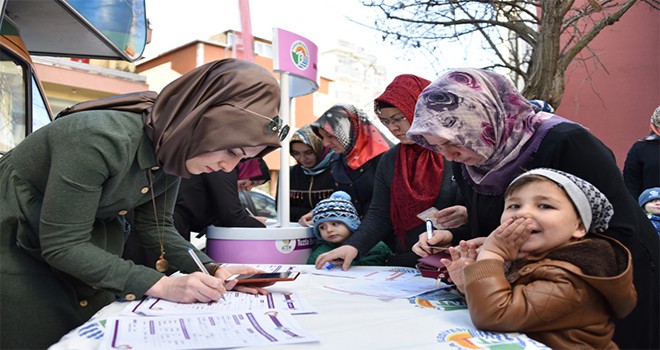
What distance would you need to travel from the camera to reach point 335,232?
2648mm

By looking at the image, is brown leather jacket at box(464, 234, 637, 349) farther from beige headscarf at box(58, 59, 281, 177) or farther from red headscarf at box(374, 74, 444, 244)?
red headscarf at box(374, 74, 444, 244)

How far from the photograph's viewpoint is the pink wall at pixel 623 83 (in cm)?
682

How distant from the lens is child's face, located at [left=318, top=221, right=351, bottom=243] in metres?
2.65

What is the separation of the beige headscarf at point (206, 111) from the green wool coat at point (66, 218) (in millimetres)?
72

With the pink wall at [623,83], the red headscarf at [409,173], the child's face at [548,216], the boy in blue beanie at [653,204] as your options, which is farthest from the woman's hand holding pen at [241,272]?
the pink wall at [623,83]

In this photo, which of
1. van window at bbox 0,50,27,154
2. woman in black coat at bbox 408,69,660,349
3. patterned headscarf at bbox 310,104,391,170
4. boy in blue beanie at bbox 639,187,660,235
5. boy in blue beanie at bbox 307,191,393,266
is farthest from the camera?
boy in blue beanie at bbox 639,187,660,235

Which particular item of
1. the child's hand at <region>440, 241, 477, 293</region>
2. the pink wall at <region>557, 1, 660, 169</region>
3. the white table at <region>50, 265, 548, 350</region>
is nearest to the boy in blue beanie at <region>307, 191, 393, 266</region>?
the white table at <region>50, 265, 548, 350</region>

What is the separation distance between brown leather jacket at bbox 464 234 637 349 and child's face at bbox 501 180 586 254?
0.14 feet

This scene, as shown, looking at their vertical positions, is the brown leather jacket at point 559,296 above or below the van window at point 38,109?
below

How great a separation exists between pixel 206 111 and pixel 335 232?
140 centimetres

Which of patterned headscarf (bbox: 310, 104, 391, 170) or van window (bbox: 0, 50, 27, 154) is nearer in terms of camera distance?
van window (bbox: 0, 50, 27, 154)

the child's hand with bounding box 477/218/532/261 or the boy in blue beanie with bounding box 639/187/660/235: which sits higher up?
the child's hand with bounding box 477/218/532/261

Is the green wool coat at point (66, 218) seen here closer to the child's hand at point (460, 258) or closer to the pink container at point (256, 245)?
the child's hand at point (460, 258)

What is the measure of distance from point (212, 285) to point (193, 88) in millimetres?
576
